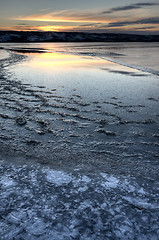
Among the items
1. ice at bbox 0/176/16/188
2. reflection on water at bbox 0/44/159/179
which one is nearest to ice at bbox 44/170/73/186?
reflection on water at bbox 0/44/159/179

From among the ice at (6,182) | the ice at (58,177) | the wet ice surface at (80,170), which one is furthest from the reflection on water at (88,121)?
the ice at (6,182)

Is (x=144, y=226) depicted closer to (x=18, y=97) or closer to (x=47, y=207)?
(x=47, y=207)

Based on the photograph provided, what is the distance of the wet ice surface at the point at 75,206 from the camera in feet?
5.48

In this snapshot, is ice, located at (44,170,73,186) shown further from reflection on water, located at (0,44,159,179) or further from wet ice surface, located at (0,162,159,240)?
reflection on water, located at (0,44,159,179)

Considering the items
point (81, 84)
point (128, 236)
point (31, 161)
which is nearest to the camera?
point (128, 236)

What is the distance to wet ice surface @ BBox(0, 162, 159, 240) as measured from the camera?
1.67 meters

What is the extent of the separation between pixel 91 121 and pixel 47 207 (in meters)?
2.46

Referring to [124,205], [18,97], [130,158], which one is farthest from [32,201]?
[18,97]

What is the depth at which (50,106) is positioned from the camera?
16.5 ft

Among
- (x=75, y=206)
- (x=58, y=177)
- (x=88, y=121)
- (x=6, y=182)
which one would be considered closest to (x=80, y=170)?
(x=58, y=177)

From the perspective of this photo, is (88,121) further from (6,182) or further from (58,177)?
(6,182)

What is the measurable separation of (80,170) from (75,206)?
0.65 m

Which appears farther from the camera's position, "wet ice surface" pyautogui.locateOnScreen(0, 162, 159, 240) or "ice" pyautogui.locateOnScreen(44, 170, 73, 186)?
"ice" pyautogui.locateOnScreen(44, 170, 73, 186)

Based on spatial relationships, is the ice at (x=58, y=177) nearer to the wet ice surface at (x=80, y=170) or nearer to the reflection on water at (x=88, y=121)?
the wet ice surface at (x=80, y=170)
